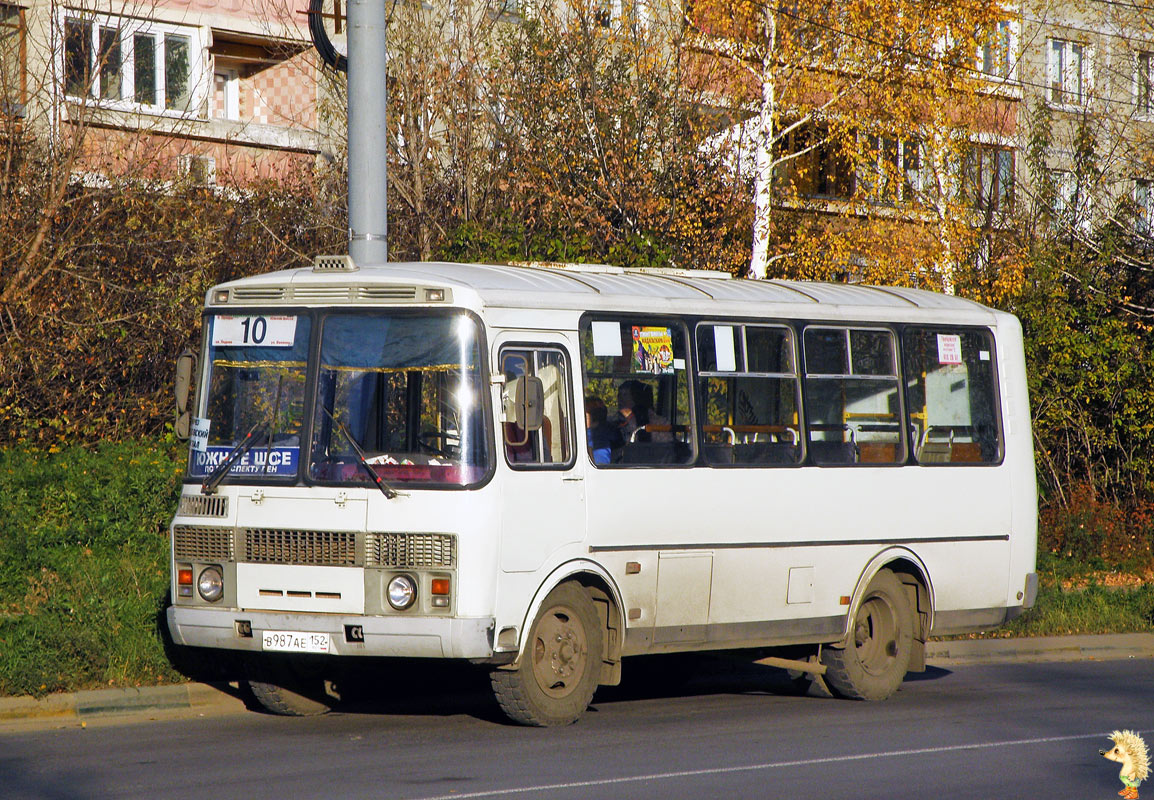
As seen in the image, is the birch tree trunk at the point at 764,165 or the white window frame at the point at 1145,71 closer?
the birch tree trunk at the point at 764,165

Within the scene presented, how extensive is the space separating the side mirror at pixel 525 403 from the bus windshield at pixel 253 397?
126 centimetres

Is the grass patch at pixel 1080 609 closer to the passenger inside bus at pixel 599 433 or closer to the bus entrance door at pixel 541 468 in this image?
the passenger inside bus at pixel 599 433

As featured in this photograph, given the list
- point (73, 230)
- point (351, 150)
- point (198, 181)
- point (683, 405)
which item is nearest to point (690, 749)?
point (683, 405)

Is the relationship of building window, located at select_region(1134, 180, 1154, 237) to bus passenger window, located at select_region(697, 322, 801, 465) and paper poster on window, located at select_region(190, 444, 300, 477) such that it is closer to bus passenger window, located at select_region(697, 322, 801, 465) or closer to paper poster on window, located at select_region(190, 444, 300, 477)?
bus passenger window, located at select_region(697, 322, 801, 465)

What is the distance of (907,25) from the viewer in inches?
981

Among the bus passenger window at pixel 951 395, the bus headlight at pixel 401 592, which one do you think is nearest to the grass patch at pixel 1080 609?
the bus passenger window at pixel 951 395

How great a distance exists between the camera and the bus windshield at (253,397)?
1002cm

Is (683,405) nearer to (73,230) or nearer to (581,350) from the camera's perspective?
(581,350)

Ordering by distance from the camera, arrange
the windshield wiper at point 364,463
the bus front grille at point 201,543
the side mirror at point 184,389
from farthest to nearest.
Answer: the side mirror at point 184,389 < the bus front grille at point 201,543 < the windshield wiper at point 364,463

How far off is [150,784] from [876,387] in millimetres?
6357

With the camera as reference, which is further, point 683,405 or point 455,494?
point 683,405

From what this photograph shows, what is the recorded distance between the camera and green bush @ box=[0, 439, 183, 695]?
10820 millimetres

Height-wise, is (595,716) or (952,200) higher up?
(952,200)

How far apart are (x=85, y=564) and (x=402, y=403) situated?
4.97m
